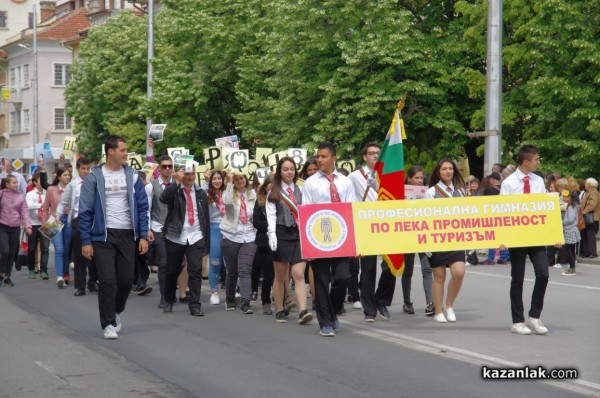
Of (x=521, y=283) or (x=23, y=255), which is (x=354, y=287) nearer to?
(x=521, y=283)

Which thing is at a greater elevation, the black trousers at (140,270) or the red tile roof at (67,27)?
the red tile roof at (67,27)

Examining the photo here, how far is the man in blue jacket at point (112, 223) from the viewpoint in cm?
1223

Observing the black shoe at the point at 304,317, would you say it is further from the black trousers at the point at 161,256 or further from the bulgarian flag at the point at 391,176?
the black trousers at the point at 161,256

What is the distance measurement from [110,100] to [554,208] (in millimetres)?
51670

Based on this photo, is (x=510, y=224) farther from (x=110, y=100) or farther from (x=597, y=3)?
(x=110, y=100)

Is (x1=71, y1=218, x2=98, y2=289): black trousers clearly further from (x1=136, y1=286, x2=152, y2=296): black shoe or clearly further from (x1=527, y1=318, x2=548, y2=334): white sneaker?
(x1=527, y1=318, x2=548, y2=334): white sneaker

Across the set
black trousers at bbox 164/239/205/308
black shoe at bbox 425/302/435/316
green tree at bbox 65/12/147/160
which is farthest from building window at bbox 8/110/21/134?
black shoe at bbox 425/302/435/316

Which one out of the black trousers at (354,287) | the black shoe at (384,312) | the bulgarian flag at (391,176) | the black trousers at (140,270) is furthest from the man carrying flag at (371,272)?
the black trousers at (140,270)

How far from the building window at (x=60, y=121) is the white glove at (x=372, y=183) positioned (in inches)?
3046

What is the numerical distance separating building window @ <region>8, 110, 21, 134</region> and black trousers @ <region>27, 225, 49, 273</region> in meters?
75.3

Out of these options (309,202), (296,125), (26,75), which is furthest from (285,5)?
(26,75)

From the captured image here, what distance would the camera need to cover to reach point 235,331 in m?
13.0

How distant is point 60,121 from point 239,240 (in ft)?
249

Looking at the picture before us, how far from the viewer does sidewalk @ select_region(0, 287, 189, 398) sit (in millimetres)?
9172
